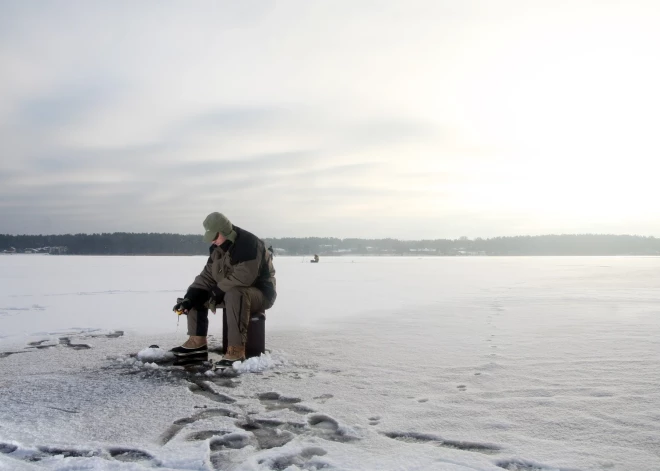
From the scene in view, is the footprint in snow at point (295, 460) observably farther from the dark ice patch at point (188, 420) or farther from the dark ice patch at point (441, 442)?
the dark ice patch at point (188, 420)

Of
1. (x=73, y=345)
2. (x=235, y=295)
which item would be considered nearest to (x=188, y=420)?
(x=235, y=295)

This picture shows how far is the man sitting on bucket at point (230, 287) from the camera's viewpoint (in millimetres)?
4898

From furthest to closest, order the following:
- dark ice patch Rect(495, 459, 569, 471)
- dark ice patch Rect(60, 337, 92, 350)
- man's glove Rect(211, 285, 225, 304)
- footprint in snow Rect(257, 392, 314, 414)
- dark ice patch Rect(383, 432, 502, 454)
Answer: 1. dark ice patch Rect(60, 337, 92, 350)
2. man's glove Rect(211, 285, 225, 304)
3. footprint in snow Rect(257, 392, 314, 414)
4. dark ice patch Rect(383, 432, 502, 454)
5. dark ice patch Rect(495, 459, 569, 471)

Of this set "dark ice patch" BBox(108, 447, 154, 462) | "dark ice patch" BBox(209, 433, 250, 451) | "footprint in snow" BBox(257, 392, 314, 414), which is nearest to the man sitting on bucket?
"footprint in snow" BBox(257, 392, 314, 414)

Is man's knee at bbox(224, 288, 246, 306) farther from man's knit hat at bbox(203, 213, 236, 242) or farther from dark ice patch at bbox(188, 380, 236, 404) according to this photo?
dark ice patch at bbox(188, 380, 236, 404)

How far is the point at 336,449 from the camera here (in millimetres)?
2836

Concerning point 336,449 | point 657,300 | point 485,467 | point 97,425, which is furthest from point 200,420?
point 657,300

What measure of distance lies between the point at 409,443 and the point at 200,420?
1.29m

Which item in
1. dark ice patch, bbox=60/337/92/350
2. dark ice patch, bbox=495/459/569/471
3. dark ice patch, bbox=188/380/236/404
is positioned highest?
dark ice patch, bbox=495/459/569/471

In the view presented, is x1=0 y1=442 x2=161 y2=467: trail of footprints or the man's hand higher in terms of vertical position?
the man's hand

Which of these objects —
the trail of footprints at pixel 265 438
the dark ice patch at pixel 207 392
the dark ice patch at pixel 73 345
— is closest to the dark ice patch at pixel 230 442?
the trail of footprints at pixel 265 438

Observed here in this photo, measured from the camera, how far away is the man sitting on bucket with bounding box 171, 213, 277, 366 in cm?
490

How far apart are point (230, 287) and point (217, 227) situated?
1.92 feet

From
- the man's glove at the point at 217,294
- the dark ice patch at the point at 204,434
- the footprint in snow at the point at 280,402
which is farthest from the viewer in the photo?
the man's glove at the point at 217,294
